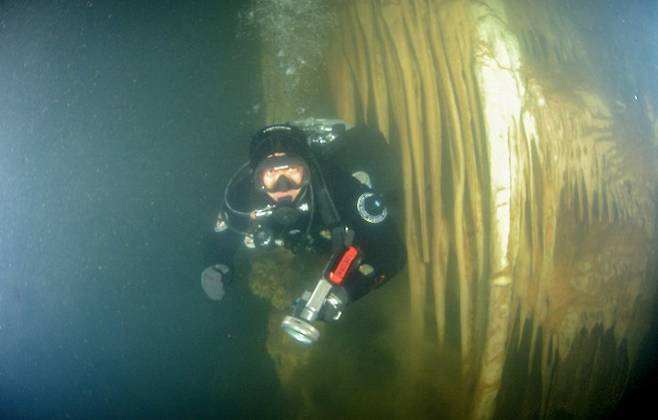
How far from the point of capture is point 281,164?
8.05ft

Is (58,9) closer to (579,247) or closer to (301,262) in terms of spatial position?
(301,262)

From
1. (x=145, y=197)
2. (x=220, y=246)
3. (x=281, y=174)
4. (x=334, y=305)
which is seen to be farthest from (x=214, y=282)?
(x=145, y=197)

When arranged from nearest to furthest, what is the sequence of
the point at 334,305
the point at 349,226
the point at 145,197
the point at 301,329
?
the point at 301,329, the point at 334,305, the point at 349,226, the point at 145,197

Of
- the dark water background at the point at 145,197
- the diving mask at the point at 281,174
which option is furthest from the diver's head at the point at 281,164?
the dark water background at the point at 145,197

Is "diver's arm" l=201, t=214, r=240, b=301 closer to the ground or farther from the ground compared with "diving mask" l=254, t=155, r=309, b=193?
closer to the ground

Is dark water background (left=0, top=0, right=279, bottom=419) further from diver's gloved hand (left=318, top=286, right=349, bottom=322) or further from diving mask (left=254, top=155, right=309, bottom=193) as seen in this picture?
diver's gloved hand (left=318, top=286, right=349, bottom=322)

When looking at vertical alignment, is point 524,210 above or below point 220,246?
above

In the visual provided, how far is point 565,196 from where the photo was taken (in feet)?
6.76

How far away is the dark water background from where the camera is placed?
356cm

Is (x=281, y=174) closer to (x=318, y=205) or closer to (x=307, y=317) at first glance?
(x=318, y=205)

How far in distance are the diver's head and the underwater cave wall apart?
741 millimetres

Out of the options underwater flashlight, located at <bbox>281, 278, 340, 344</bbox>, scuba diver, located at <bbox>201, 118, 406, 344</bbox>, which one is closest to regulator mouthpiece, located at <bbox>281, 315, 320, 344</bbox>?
underwater flashlight, located at <bbox>281, 278, 340, 344</bbox>

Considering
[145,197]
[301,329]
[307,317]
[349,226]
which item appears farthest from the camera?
[145,197]

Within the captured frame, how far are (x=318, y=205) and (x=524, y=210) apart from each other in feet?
4.18
